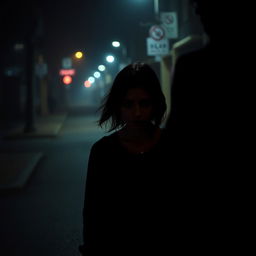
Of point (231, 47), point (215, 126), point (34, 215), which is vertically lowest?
point (34, 215)

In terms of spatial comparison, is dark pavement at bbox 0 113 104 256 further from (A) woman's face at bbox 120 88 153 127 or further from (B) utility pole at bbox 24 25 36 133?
(B) utility pole at bbox 24 25 36 133

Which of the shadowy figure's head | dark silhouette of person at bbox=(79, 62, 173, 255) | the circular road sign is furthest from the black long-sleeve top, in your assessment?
the circular road sign

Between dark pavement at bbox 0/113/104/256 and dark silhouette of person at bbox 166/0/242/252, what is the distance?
421cm

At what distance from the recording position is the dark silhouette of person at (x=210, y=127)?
1.65m

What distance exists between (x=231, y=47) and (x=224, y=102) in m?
0.17

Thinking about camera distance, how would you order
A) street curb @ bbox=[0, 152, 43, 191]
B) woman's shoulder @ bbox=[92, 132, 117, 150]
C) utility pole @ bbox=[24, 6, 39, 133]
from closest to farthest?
woman's shoulder @ bbox=[92, 132, 117, 150], street curb @ bbox=[0, 152, 43, 191], utility pole @ bbox=[24, 6, 39, 133]

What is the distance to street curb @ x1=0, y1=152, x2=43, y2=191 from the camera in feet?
31.8

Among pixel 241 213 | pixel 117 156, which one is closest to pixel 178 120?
pixel 241 213

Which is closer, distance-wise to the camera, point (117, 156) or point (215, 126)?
point (215, 126)

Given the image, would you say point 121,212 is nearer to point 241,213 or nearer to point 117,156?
point 117,156

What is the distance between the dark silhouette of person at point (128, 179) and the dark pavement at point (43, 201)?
3.54 meters

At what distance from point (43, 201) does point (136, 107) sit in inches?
255

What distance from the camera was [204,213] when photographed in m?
1.66

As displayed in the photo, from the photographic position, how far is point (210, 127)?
5.47ft
